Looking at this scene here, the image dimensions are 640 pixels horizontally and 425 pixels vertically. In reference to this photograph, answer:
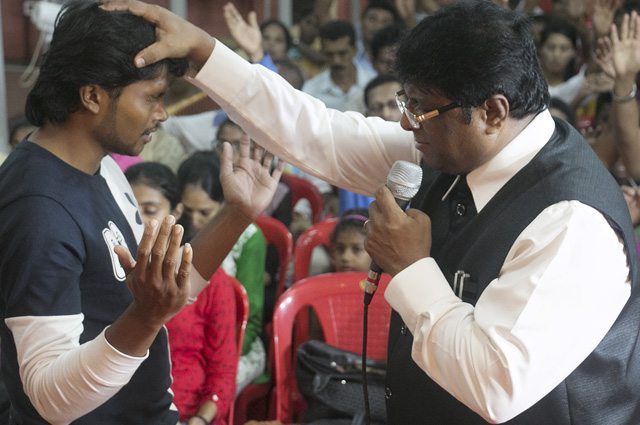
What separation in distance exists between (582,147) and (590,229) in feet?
0.73

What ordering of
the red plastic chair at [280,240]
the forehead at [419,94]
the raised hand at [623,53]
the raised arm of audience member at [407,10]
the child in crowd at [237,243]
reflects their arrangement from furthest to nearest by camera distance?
the raised arm of audience member at [407,10] < the red plastic chair at [280,240] < the raised hand at [623,53] < the child in crowd at [237,243] < the forehead at [419,94]

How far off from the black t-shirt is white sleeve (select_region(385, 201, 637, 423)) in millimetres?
602

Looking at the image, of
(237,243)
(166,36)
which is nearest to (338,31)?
(237,243)

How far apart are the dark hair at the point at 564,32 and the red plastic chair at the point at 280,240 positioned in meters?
2.47

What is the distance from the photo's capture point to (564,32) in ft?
15.0

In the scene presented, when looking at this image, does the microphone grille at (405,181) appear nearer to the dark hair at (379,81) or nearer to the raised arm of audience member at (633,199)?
the raised arm of audience member at (633,199)

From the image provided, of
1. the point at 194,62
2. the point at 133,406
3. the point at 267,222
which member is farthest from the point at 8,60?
the point at 133,406

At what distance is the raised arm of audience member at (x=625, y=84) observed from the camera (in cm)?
292

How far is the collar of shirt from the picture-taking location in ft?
4.14

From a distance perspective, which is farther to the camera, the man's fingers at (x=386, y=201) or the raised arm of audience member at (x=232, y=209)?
the raised arm of audience member at (x=232, y=209)

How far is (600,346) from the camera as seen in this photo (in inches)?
45.9

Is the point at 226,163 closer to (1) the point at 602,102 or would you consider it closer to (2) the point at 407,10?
(1) the point at 602,102

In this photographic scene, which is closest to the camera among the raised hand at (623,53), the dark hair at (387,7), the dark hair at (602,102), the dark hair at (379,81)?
the raised hand at (623,53)

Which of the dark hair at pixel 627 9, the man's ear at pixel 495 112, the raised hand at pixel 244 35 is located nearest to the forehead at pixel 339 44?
the raised hand at pixel 244 35
